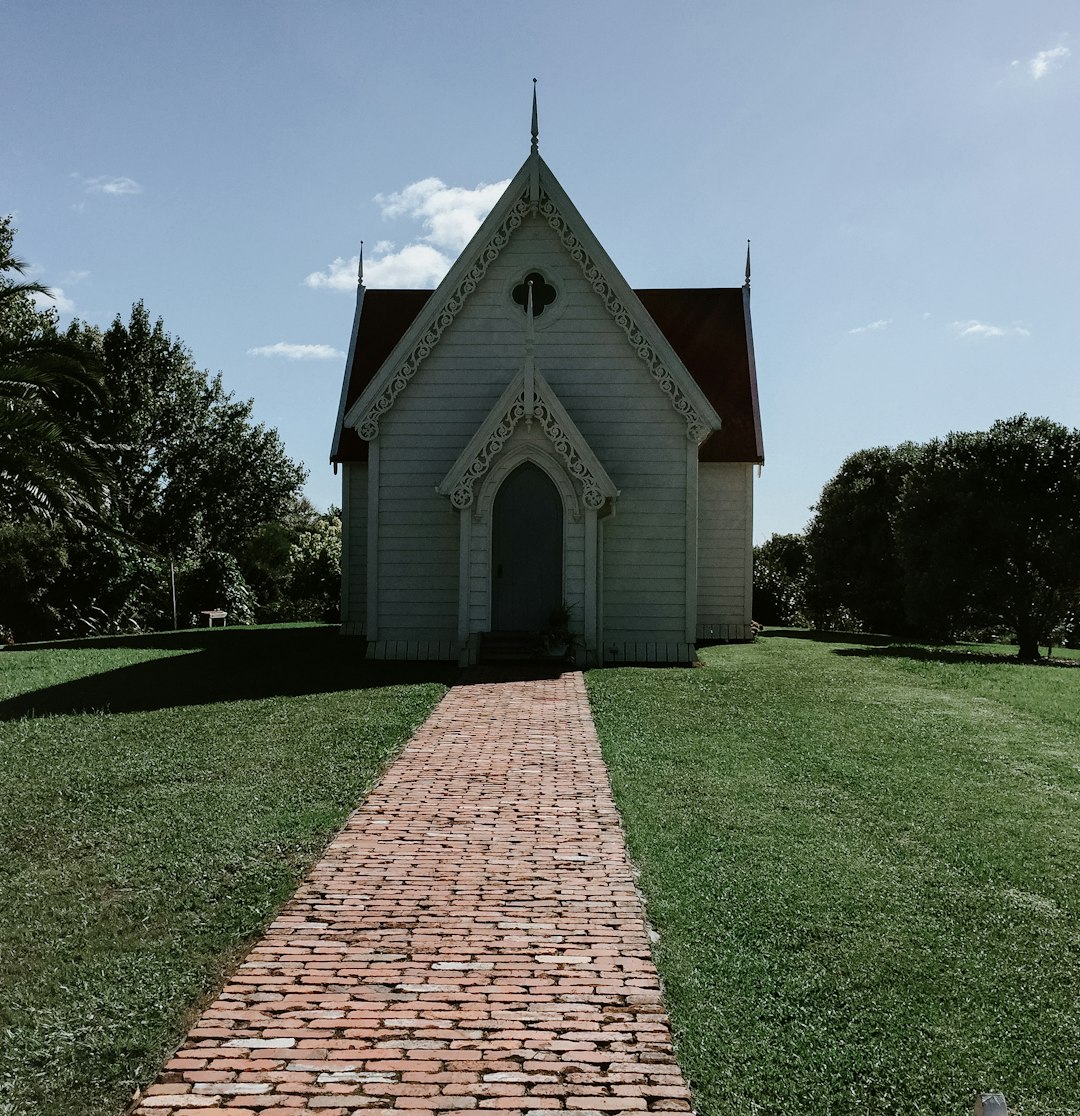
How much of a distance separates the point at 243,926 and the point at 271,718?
6698 millimetres

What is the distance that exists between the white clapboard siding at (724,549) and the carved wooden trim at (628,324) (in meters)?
4.50

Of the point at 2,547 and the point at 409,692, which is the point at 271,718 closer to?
the point at 409,692

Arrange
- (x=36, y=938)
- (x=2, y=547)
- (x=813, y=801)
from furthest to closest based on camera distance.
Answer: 1. (x=2, y=547)
2. (x=813, y=801)
3. (x=36, y=938)

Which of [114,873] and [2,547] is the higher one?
[2,547]

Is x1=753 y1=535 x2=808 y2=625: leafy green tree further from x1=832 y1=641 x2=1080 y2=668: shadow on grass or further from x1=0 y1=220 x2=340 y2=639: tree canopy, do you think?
x1=0 y1=220 x2=340 y2=639: tree canopy

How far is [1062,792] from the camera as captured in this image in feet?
32.0

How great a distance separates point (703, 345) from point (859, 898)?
2087 centimetres

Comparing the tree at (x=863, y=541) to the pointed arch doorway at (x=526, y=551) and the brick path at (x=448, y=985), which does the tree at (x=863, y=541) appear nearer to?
the pointed arch doorway at (x=526, y=551)

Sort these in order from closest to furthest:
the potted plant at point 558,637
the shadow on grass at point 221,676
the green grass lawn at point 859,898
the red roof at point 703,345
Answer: the green grass lawn at point 859,898
the shadow on grass at point 221,676
the potted plant at point 558,637
the red roof at point 703,345

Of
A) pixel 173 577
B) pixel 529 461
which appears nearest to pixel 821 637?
pixel 529 461

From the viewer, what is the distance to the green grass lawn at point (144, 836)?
4824 millimetres

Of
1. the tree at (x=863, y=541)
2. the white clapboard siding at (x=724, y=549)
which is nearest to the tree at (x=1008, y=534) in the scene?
the white clapboard siding at (x=724, y=549)

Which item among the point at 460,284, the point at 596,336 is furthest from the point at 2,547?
the point at 596,336

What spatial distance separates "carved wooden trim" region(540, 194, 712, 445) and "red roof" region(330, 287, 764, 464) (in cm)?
463
